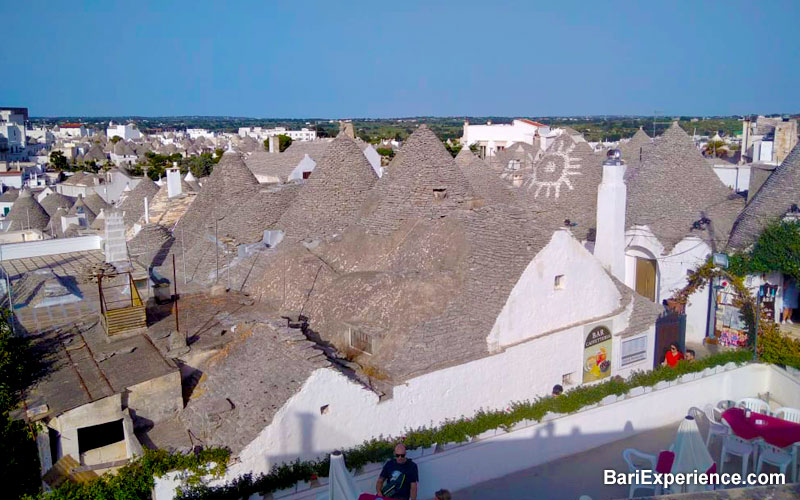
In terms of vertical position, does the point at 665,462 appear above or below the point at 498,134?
below

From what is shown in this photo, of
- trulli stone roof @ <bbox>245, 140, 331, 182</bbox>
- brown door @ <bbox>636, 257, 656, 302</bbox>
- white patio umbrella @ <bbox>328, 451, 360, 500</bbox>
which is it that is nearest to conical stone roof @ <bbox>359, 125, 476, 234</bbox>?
brown door @ <bbox>636, 257, 656, 302</bbox>

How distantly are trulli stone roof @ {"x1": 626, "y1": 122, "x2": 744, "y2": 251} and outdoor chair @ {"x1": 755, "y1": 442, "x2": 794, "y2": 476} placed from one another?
31.1 feet

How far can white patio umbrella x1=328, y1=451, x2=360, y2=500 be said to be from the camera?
834 centimetres

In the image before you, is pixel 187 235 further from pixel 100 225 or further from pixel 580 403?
pixel 580 403

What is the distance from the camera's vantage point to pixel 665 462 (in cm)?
988

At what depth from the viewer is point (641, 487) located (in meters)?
10.4

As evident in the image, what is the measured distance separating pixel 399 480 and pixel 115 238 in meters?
10.8

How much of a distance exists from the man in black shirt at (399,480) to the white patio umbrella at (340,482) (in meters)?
0.60

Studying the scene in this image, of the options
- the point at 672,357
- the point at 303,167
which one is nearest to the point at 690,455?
the point at 672,357

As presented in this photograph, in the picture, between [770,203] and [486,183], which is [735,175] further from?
[486,183]

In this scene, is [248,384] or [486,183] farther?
[486,183]

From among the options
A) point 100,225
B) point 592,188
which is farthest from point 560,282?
point 100,225

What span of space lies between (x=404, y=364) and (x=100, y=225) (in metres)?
25.4

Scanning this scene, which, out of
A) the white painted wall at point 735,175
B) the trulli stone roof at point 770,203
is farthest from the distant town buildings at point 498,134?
the trulli stone roof at point 770,203
